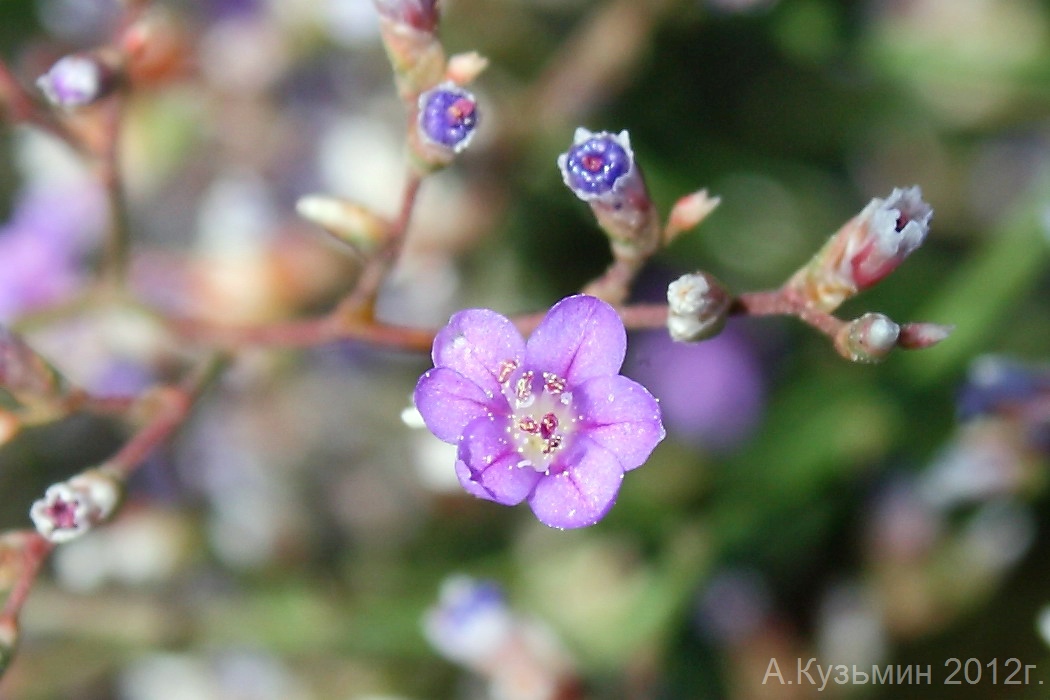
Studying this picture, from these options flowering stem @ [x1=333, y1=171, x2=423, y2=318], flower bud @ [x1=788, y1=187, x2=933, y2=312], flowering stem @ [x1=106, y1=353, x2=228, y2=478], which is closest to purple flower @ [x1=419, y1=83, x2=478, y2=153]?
flowering stem @ [x1=333, y1=171, x2=423, y2=318]

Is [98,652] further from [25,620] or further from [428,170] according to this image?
[428,170]

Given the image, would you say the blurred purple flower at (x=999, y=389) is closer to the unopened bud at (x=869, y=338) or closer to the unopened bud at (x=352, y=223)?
the unopened bud at (x=869, y=338)

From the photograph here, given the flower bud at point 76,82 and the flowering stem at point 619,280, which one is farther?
the flower bud at point 76,82

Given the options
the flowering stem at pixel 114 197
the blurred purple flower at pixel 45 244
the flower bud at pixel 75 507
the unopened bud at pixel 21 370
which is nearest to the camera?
the flower bud at pixel 75 507

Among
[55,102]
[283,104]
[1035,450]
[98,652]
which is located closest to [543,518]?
[55,102]

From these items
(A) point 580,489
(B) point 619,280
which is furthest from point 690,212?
(A) point 580,489

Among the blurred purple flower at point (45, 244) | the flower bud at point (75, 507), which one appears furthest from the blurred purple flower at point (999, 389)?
the blurred purple flower at point (45, 244)

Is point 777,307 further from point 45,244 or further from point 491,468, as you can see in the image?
point 45,244
